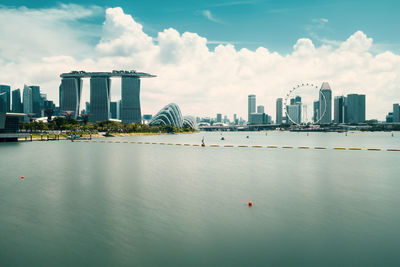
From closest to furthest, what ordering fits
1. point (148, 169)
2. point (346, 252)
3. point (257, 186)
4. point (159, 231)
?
point (346, 252), point (159, 231), point (257, 186), point (148, 169)

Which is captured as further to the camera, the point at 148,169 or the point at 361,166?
the point at 361,166

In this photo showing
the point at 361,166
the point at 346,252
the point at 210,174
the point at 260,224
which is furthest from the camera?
the point at 361,166

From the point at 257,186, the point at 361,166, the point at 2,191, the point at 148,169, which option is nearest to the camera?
the point at 2,191

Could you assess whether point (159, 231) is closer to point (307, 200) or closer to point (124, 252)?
point (124, 252)

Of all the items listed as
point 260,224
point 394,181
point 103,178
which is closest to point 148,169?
point 103,178

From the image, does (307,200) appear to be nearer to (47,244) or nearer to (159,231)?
(159,231)

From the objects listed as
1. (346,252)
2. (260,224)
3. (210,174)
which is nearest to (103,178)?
(210,174)

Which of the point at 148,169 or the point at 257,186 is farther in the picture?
the point at 148,169

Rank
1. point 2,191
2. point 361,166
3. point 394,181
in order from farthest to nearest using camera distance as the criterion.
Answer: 1. point 361,166
2. point 394,181
3. point 2,191
